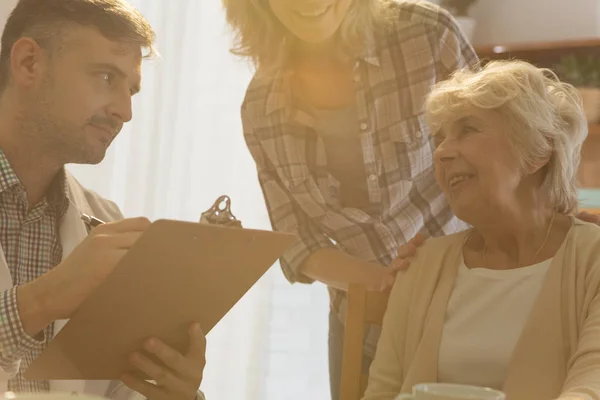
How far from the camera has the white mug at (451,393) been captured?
2.51 ft

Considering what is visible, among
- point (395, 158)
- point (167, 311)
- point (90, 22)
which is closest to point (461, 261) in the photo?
point (395, 158)

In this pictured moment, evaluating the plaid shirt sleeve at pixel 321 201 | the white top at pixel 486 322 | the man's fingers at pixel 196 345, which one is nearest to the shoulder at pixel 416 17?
the plaid shirt sleeve at pixel 321 201

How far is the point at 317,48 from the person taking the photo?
5.89ft

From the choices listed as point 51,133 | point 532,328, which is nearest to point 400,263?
point 532,328

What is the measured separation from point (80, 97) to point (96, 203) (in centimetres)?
23

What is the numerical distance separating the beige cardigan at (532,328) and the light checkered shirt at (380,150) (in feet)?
1.14

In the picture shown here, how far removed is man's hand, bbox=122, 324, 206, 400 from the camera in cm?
120

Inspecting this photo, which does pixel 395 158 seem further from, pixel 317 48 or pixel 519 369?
pixel 519 369

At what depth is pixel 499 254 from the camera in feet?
4.56

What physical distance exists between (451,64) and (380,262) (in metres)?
0.46

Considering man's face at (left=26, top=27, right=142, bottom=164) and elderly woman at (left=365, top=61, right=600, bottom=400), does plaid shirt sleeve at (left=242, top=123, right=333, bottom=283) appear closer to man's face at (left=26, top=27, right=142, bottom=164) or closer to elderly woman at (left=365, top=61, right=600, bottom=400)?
elderly woman at (left=365, top=61, right=600, bottom=400)

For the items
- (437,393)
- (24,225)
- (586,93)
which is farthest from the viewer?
(586,93)

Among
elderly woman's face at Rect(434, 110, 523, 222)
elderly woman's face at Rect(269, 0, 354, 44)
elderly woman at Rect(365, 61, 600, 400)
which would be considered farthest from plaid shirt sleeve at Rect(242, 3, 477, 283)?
elderly woman's face at Rect(434, 110, 523, 222)

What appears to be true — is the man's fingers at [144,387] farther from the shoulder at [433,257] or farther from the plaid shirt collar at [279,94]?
the plaid shirt collar at [279,94]
